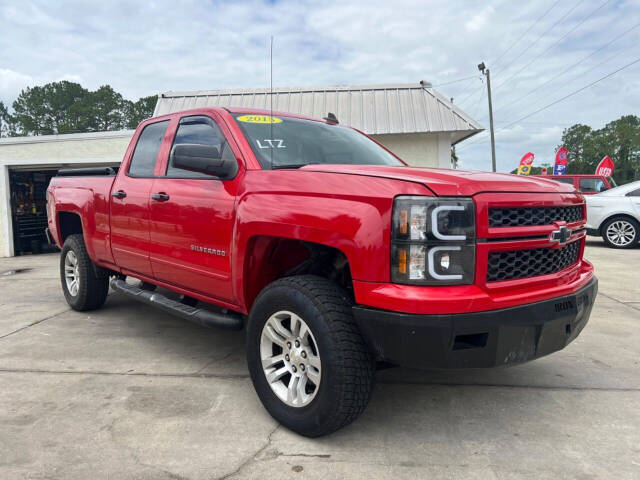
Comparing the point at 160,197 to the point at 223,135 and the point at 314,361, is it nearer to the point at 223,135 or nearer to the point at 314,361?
the point at 223,135

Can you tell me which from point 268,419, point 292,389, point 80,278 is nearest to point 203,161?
point 292,389

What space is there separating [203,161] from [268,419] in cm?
157

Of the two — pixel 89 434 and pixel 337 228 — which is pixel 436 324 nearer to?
pixel 337 228

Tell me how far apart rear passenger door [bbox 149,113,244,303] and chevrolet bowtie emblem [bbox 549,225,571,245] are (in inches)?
70.8

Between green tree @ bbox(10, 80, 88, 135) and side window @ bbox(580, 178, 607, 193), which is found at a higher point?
green tree @ bbox(10, 80, 88, 135)

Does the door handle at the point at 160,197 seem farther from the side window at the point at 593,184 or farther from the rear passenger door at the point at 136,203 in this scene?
the side window at the point at 593,184

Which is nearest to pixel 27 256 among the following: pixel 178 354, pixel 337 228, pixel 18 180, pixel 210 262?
pixel 18 180

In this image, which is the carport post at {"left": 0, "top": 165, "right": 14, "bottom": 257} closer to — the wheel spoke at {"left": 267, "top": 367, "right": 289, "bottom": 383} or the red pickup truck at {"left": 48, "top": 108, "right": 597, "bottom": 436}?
the red pickup truck at {"left": 48, "top": 108, "right": 597, "bottom": 436}

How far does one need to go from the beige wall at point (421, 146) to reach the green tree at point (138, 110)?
6734cm

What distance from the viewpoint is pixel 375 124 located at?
1228 centimetres

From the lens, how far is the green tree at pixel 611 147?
265ft

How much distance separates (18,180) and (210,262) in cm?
1302

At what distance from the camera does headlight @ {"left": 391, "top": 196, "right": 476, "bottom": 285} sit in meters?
2.15

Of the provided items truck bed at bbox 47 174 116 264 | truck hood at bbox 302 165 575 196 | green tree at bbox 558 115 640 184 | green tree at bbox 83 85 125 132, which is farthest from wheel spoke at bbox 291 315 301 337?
green tree at bbox 558 115 640 184
